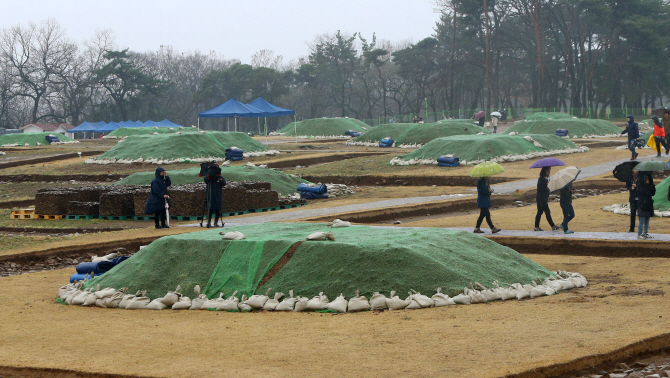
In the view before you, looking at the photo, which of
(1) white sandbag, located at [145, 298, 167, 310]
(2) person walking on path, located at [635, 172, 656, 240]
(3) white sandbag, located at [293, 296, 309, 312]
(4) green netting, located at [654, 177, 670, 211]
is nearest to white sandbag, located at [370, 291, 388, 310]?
(3) white sandbag, located at [293, 296, 309, 312]

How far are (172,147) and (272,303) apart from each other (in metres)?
31.2

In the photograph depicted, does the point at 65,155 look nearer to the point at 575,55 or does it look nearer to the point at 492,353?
the point at 492,353

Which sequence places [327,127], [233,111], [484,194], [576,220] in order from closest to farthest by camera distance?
[484,194], [576,220], [233,111], [327,127]

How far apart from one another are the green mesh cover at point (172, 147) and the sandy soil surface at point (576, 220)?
2261cm

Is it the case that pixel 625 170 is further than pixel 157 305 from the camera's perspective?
Yes

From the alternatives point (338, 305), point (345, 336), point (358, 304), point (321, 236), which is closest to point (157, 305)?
point (321, 236)

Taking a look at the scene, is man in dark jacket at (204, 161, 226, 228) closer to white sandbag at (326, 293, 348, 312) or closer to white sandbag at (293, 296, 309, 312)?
white sandbag at (293, 296, 309, 312)

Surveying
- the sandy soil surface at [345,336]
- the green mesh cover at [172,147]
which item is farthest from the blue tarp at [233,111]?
the sandy soil surface at [345,336]

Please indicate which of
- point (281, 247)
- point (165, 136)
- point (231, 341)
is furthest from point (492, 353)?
point (165, 136)

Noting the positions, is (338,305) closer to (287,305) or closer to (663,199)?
(287,305)

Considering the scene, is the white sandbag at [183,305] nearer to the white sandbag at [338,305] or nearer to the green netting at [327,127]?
the white sandbag at [338,305]

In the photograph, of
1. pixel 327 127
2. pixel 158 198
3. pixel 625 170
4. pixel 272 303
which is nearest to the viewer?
pixel 272 303

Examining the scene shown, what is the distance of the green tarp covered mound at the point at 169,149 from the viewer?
39.3m

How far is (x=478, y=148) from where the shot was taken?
34.2m
